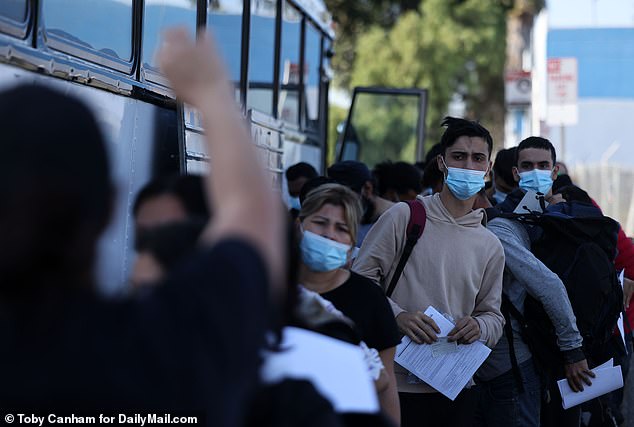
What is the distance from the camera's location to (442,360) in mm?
4789

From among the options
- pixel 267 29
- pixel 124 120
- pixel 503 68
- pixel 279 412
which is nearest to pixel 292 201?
pixel 267 29

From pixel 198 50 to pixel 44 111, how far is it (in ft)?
1.02

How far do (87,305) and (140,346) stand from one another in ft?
0.34

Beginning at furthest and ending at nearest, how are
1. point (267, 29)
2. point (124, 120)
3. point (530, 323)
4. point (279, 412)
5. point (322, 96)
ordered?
point (322, 96), point (267, 29), point (530, 323), point (124, 120), point (279, 412)

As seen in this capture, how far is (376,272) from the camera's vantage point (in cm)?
488

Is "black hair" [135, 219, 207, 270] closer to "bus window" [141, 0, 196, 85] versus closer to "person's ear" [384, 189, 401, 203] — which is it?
"bus window" [141, 0, 196, 85]

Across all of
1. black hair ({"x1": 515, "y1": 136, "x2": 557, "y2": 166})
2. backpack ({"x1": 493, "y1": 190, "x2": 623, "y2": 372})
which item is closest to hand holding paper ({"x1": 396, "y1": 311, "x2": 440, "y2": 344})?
backpack ({"x1": 493, "y1": 190, "x2": 623, "y2": 372})

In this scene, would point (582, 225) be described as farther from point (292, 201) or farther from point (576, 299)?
point (292, 201)

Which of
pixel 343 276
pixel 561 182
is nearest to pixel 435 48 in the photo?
pixel 561 182

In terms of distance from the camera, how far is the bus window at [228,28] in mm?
6492

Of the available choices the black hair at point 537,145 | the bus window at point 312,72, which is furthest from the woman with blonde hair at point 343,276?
the bus window at point 312,72

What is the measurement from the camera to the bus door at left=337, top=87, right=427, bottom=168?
11.9m

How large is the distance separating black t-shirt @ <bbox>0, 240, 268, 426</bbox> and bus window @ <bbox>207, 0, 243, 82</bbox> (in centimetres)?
482

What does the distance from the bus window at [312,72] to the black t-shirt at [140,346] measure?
8.61 m
